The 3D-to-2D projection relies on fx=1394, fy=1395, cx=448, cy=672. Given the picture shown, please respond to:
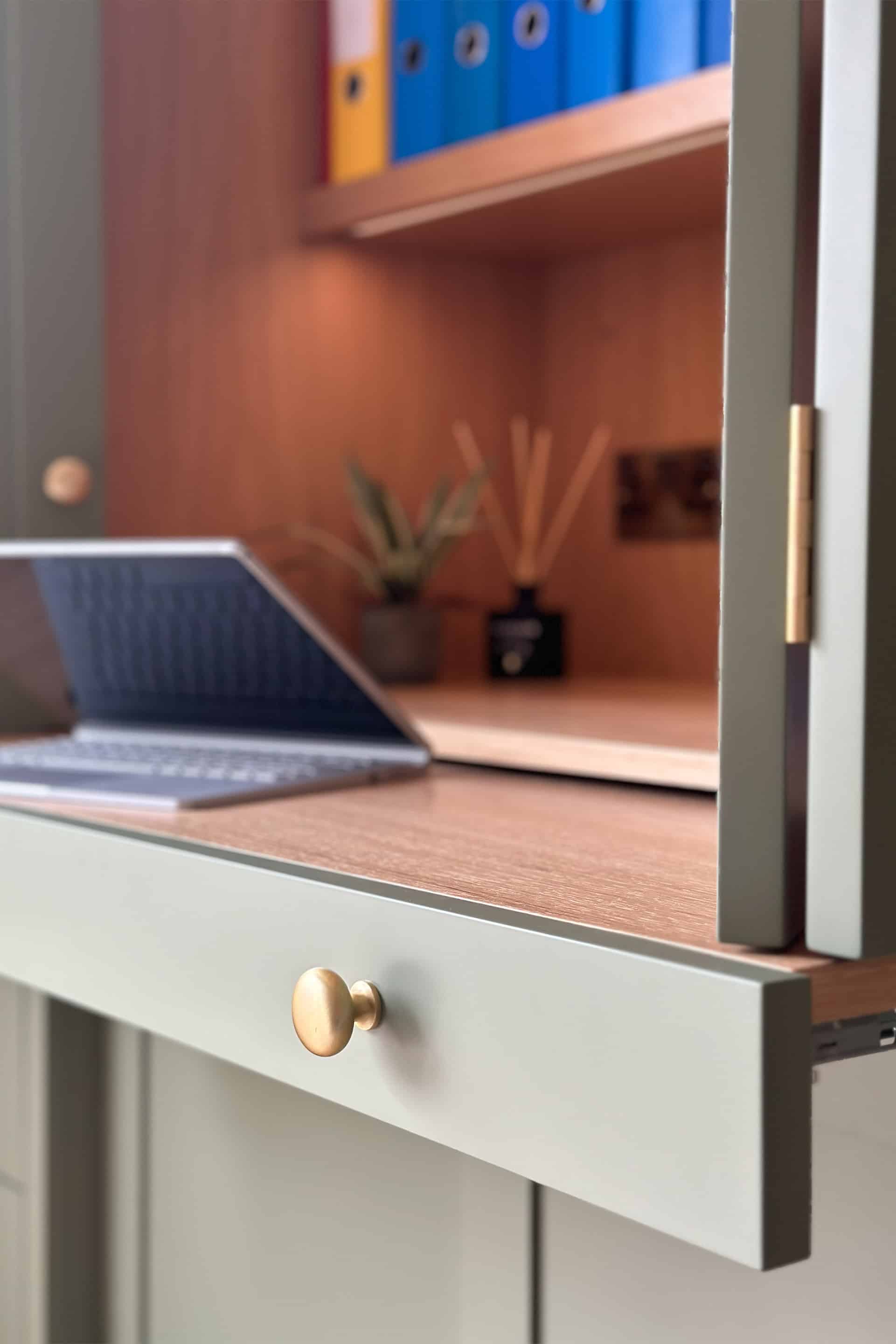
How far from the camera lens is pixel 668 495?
1.56 meters

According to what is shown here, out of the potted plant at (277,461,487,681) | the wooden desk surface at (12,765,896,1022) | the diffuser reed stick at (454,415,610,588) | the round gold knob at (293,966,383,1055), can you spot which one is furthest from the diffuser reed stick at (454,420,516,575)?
the round gold knob at (293,966,383,1055)

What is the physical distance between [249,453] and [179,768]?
0.59m

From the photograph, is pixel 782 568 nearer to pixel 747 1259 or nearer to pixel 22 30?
pixel 747 1259

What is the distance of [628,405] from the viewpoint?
159 centimetres

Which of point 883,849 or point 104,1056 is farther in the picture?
point 104,1056

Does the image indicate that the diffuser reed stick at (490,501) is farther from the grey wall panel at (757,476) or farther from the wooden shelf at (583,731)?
the grey wall panel at (757,476)

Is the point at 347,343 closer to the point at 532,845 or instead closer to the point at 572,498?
the point at 572,498

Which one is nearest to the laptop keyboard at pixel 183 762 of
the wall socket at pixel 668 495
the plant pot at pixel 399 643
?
the plant pot at pixel 399 643

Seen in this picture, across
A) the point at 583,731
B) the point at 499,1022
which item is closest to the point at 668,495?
the point at 583,731

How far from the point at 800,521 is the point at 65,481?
93 centimetres

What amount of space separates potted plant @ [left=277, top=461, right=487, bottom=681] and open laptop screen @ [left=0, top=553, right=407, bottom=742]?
0.35m

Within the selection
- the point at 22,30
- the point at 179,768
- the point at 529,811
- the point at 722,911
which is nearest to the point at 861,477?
the point at 722,911

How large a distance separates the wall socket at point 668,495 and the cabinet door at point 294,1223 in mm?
830

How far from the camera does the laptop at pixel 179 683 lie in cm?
90
